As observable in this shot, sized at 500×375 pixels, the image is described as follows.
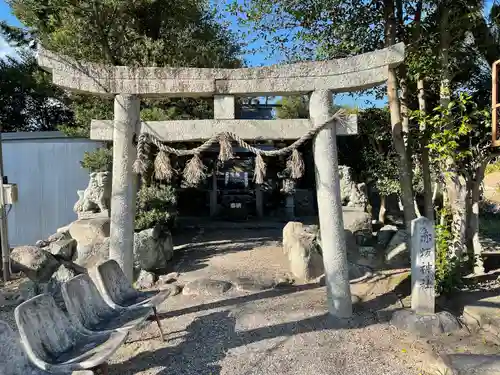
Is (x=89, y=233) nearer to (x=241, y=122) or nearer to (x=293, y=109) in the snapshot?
(x=241, y=122)

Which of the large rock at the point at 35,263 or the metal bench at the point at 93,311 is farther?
the large rock at the point at 35,263

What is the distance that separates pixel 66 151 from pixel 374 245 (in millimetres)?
8383

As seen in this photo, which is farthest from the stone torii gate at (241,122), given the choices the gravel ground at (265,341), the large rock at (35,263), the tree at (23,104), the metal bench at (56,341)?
the tree at (23,104)

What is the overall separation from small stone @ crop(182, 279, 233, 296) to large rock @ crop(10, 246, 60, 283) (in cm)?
300

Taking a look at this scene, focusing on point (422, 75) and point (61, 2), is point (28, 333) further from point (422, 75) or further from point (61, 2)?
point (61, 2)

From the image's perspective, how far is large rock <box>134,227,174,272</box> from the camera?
7.14 meters

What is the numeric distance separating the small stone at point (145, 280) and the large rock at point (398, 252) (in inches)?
183

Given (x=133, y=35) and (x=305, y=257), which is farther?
(x=133, y=35)

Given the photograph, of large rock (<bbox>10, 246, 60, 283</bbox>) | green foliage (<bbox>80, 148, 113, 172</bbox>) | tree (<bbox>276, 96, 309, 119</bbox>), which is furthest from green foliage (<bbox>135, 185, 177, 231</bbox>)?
tree (<bbox>276, 96, 309, 119</bbox>)

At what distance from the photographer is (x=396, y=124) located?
19.5 feet

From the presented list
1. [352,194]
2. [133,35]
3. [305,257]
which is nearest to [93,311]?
[305,257]

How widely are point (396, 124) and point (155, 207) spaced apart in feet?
18.7

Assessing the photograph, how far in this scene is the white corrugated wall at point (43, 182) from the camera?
34.8 ft

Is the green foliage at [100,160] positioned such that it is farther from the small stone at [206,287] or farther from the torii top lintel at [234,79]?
the torii top lintel at [234,79]
